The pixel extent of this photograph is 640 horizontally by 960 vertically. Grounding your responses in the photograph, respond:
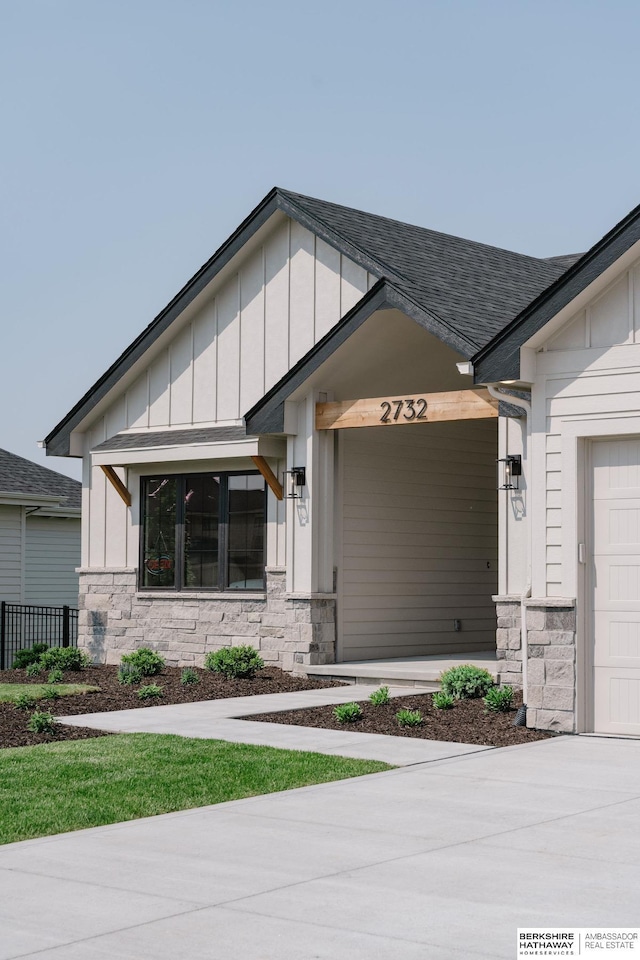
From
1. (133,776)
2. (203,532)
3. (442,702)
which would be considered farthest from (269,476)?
(133,776)

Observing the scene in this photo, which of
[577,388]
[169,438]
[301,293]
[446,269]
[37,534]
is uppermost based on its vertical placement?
[446,269]

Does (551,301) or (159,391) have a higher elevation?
(159,391)

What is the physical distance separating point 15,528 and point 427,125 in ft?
44.6

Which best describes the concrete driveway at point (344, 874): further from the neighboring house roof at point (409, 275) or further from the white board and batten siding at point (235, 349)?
the white board and batten siding at point (235, 349)

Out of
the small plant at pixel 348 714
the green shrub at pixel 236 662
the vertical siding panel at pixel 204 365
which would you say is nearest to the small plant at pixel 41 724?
the small plant at pixel 348 714

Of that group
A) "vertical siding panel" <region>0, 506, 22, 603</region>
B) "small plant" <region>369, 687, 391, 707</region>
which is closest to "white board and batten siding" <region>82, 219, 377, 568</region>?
"small plant" <region>369, 687, 391, 707</region>

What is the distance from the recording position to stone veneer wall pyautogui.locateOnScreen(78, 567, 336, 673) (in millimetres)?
15406

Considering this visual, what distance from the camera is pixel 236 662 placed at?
15.3 m

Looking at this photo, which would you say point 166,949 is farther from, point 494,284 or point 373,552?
point 494,284

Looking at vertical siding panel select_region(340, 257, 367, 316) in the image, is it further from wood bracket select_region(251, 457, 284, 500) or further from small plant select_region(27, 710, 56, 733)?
small plant select_region(27, 710, 56, 733)

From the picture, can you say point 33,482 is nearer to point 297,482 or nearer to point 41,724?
point 297,482

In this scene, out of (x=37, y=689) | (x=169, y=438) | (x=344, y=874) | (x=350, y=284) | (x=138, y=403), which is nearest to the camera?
(x=344, y=874)

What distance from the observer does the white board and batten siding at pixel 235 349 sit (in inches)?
637

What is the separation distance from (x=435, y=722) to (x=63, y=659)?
7.24 meters
